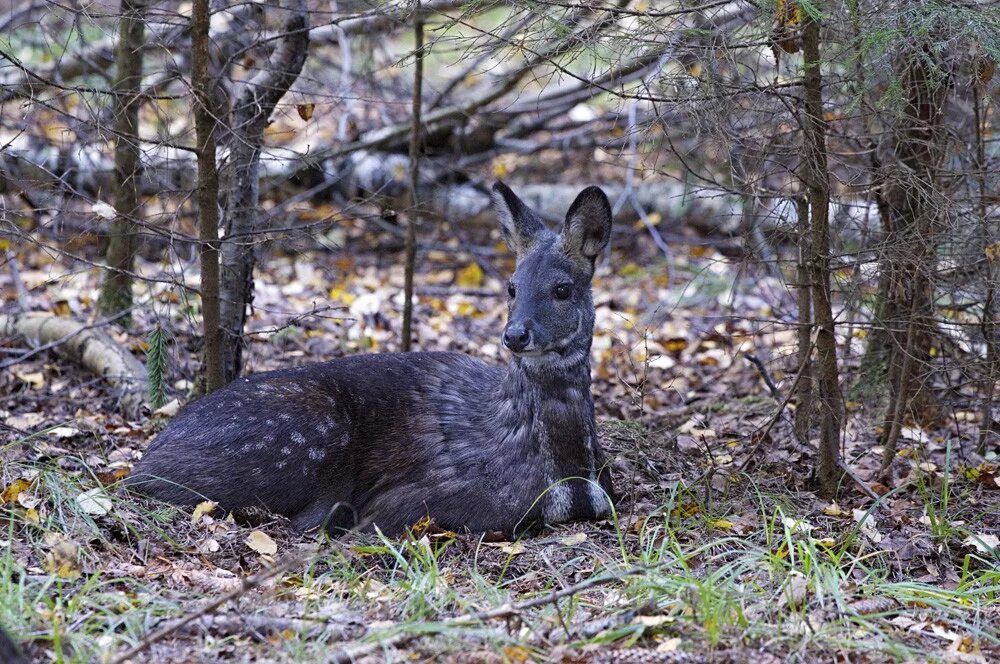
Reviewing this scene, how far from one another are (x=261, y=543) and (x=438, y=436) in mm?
1104

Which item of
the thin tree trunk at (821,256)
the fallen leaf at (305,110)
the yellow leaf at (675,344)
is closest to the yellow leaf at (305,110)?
the fallen leaf at (305,110)

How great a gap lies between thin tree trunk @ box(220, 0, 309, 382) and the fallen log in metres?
0.81

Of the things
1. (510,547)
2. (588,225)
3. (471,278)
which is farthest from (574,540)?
(471,278)

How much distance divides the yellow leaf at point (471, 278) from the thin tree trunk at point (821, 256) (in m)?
5.17

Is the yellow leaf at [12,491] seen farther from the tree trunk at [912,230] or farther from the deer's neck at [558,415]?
the tree trunk at [912,230]

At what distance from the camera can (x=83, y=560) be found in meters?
4.53

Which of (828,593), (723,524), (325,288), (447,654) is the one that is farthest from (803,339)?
(325,288)

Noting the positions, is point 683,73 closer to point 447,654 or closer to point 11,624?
point 447,654

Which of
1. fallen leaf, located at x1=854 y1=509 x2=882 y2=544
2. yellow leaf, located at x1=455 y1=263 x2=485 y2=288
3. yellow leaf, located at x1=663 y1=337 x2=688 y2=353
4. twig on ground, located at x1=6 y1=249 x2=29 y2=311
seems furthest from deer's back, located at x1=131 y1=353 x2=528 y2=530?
yellow leaf, located at x1=455 y1=263 x2=485 y2=288

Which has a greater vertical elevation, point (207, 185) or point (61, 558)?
point (207, 185)

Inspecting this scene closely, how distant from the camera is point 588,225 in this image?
5531mm

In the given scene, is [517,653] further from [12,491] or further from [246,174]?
[246,174]

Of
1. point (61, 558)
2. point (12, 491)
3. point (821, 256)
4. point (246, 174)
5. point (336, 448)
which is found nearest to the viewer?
point (61, 558)

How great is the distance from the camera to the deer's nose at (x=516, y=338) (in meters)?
5.11
